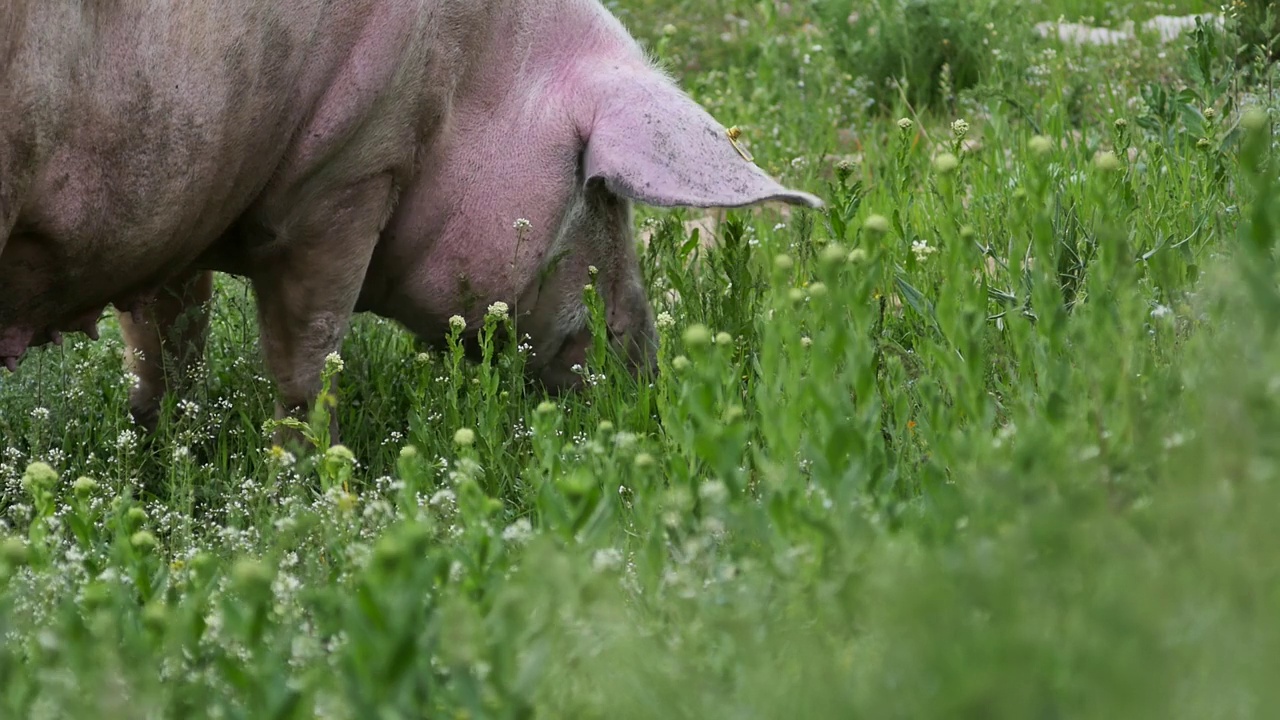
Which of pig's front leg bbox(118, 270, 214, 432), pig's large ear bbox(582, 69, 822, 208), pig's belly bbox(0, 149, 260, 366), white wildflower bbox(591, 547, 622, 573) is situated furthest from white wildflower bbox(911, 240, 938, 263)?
pig's front leg bbox(118, 270, 214, 432)

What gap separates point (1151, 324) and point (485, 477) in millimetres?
1555

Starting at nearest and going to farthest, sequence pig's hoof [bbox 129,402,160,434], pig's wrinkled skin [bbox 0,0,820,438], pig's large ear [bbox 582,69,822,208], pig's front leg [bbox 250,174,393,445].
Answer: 1. pig's wrinkled skin [bbox 0,0,820,438]
2. pig's large ear [bbox 582,69,822,208]
3. pig's front leg [bbox 250,174,393,445]
4. pig's hoof [bbox 129,402,160,434]

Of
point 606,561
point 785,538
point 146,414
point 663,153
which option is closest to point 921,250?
point 663,153

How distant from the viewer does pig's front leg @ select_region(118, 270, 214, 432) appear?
14.5 feet

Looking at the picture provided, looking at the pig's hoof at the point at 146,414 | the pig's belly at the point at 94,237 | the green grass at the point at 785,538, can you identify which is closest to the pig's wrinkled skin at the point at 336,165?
the pig's belly at the point at 94,237

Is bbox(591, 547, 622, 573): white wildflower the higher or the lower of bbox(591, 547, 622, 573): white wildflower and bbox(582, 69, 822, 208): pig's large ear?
the higher

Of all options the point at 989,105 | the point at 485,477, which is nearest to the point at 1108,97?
the point at 989,105

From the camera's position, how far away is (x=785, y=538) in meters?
2.25

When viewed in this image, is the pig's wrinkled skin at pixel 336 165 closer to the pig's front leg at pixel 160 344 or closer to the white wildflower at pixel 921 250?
the pig's front leg at pixel 160 344

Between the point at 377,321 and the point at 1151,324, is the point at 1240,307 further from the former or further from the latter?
the point at 377,321

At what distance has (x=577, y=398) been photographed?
14.2ft

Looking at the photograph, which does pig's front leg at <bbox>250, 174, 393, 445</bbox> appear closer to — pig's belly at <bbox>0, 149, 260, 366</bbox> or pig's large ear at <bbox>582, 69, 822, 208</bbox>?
pig's belly at <bbox>0, 149, 260, 366</bbox>

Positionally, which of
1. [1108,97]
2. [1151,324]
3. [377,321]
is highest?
[1151,324]

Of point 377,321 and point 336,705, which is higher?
point 336,705
